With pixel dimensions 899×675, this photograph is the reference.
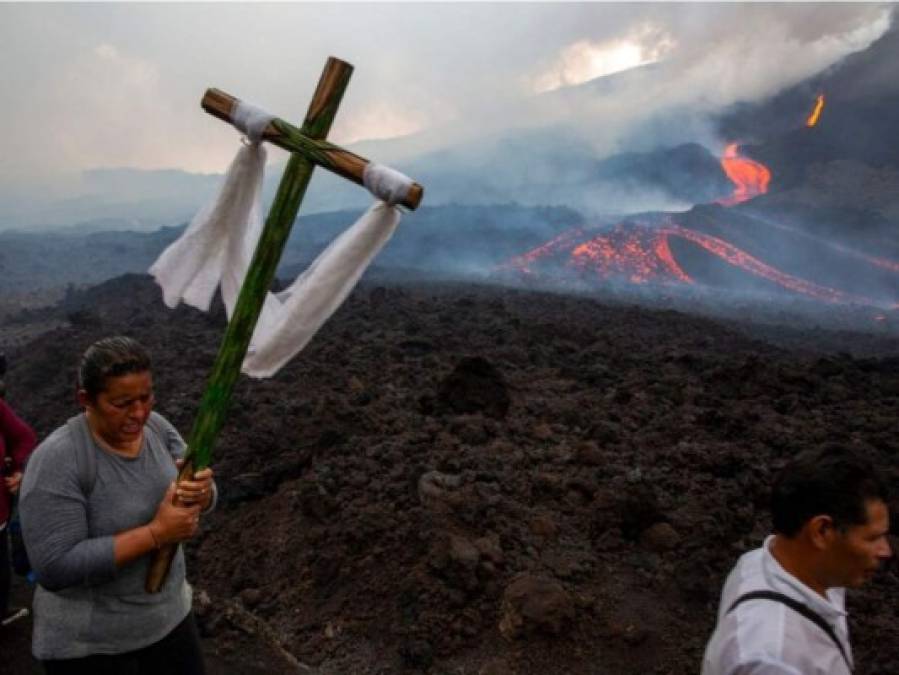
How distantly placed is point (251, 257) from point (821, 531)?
2194mm

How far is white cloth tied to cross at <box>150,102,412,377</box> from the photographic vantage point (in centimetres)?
222

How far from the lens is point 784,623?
1.68 m

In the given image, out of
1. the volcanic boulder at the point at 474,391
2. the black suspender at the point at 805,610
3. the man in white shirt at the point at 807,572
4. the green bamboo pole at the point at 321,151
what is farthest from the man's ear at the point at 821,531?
the volcanic boulder at the point at 474,391

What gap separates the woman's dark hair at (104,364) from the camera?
2000 mm

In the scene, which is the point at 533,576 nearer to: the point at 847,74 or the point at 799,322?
the point at 799,322

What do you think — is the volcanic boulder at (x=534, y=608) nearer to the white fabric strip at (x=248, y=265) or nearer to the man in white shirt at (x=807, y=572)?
the man in white shirt at (x=807, y=572)

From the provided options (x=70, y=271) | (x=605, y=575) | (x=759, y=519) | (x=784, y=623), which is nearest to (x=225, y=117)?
(x=784, y=623)

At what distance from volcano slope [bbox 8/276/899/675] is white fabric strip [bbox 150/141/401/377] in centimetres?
258

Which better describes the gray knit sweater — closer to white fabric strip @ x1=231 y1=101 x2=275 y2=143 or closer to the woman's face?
the woman's face

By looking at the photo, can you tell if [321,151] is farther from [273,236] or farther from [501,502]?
[501,502]

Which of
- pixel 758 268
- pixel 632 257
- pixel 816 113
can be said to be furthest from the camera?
pixel 816 113

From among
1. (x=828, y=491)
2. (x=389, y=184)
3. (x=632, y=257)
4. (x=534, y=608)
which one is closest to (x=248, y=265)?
(x=389, y=184)

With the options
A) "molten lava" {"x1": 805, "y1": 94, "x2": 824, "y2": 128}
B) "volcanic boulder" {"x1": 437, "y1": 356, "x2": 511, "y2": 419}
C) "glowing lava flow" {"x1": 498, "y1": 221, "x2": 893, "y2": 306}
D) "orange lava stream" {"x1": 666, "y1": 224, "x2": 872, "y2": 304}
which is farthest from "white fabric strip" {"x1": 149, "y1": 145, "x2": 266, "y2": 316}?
"molten lava" {"x1": 805, "y1": 94, "x2": 824, "y2": 128}

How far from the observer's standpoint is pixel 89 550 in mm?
1923
